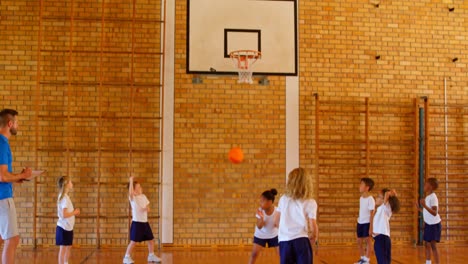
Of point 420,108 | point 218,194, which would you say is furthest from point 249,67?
point 420,108

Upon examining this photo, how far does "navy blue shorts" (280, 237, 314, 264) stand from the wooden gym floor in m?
3.82

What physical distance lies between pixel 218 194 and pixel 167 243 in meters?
1.38

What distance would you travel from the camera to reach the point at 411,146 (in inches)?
408

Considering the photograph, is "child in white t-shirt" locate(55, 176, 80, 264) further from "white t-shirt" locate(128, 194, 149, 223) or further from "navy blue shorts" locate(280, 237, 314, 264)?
"navy blue shorts" locate(280, 237, 314, 264)

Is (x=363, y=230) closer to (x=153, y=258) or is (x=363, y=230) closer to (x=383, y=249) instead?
(x=383, y=249)

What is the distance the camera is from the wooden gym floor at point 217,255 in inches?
323

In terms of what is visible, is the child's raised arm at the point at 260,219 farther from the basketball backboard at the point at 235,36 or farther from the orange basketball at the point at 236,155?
the basketball backboard at the point at 235,36

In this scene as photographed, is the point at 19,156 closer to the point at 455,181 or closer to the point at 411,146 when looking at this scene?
the point at 411,146

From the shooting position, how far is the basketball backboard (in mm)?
9766

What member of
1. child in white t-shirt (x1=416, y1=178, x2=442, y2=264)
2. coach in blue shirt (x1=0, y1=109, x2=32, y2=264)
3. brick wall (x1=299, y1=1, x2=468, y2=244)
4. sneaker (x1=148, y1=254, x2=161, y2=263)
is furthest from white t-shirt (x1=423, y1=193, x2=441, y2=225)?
coach in blue shirt (x1=0, y1=109, x2=32, y2=264)

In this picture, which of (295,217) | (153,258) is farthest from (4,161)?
(153,258)

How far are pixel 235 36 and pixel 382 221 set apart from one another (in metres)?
5.05

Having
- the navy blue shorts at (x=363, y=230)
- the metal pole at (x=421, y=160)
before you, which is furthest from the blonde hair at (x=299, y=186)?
the metal pole at (x=421, y=160)

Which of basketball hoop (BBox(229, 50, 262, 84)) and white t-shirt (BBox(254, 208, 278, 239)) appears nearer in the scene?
white t-shirt (BBox(254, 208, 278, 239))
